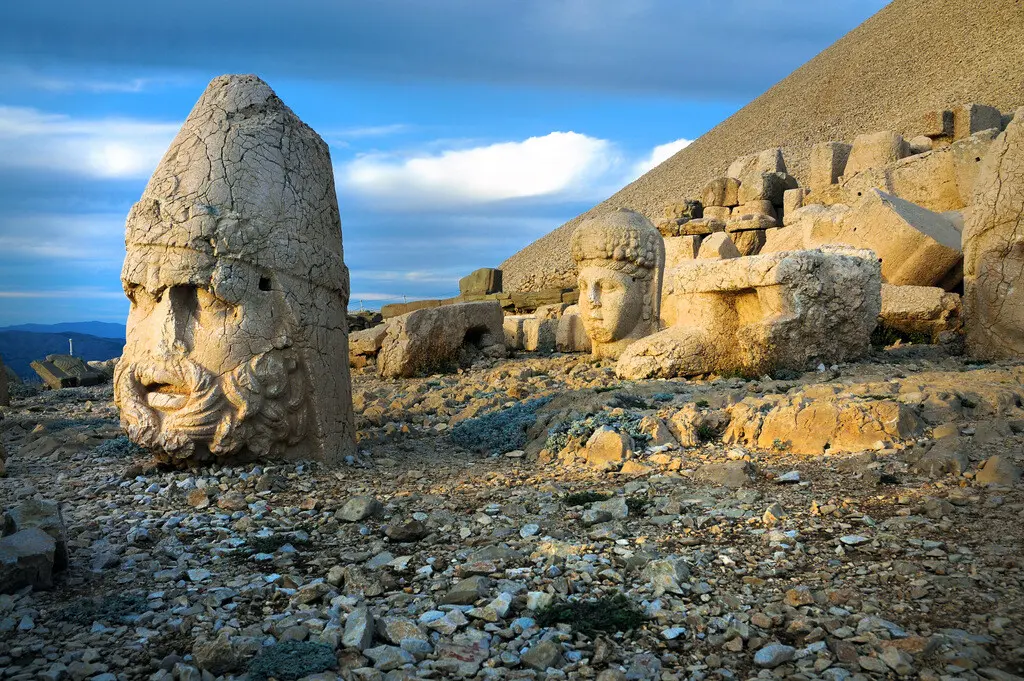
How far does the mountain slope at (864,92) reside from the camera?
3462 centimetres

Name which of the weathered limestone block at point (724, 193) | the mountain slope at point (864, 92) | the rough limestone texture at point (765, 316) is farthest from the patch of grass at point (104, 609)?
the mountain slope at point (864, 92)

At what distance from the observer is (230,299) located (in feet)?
17.0

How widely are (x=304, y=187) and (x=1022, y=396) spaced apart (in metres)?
5.03

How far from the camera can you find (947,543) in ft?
11.5

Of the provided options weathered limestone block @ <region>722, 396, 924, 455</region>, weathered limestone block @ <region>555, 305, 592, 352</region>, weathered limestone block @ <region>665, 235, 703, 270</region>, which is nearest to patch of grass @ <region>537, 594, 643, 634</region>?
weathered limestone block @ <region>722, 396, 924, 455</region>

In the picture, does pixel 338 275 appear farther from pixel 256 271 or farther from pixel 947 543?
pixel 947 543

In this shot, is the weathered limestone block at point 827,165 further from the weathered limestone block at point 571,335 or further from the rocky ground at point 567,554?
the rocky ground at point 567,554

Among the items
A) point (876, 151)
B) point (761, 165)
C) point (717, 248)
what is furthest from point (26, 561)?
point (761, 165)

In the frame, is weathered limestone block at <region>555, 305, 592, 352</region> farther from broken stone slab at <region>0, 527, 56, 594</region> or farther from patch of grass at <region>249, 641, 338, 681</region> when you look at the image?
patch of grass at <region>249, 641, 338, 681</region>

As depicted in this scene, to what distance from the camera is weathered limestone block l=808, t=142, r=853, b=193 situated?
18.4 meters

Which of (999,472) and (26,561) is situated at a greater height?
(999,472)

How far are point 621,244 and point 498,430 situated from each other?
11.4ft

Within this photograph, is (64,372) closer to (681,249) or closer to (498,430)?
(498,430)

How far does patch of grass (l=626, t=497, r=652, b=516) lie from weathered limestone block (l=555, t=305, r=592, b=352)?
21.5 ft
